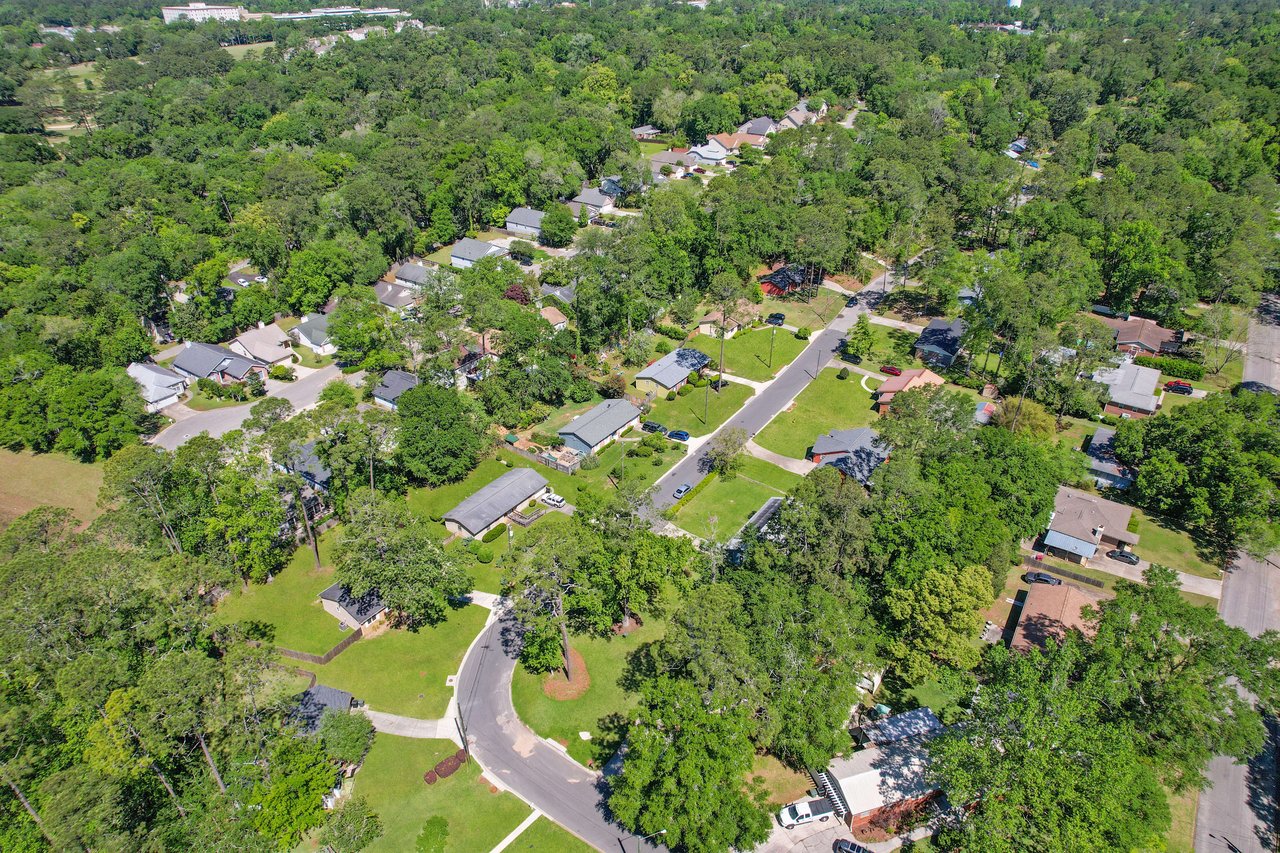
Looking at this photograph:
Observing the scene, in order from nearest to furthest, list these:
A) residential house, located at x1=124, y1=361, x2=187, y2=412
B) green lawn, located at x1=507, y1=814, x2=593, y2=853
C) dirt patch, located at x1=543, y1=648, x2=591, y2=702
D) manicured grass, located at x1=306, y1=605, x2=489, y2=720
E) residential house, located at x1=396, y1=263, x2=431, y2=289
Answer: green lawn, located at x1=507, y1=814, x2=593, y2=853 → manicured grass, located at x1=306, y1=605, x2=489, y2=720 → dirt patch, located at x1=543, y1=648, x2=591, y2=702 → residential house, located at x1=124, y1=361, x2=187, y2=412 → residential house, located at x1=396, y1=263, x2=431, y2=289

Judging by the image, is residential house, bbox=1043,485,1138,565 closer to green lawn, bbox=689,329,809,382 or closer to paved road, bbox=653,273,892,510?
paved road, bbox=653,273,892,510

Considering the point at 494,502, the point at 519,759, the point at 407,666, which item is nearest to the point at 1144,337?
the point at 494,502

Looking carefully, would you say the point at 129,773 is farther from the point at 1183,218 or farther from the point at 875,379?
the point at 1183,218

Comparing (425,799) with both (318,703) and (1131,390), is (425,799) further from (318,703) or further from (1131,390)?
(1131,390)

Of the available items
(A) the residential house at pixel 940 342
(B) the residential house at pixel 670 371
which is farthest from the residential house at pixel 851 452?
(A) the residential house at pixel 940 342

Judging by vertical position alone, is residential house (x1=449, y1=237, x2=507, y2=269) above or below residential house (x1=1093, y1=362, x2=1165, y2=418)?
below

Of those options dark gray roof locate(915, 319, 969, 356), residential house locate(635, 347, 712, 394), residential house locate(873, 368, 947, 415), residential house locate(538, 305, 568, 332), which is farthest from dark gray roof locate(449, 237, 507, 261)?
dark gray roof locate(915, 319, 969, 356)
